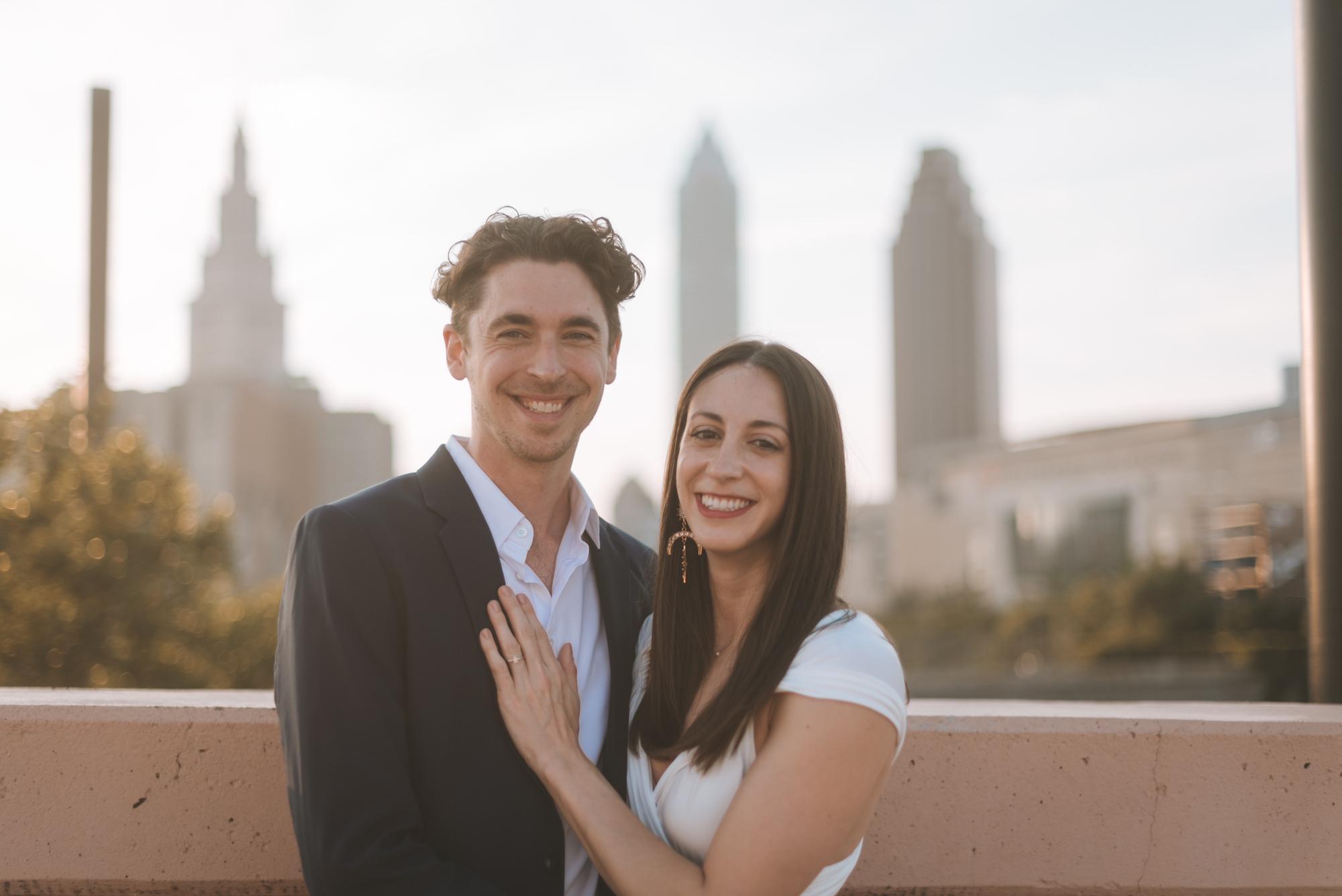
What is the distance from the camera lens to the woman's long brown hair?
2.84 m

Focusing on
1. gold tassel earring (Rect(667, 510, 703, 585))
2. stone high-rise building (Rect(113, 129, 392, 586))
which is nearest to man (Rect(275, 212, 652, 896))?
gold tassel earring (Rect(667, 510, 703, 585))

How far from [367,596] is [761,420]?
1020 millimetres

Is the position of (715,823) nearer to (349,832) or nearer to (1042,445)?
(349,832)

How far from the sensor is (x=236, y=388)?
118062mm

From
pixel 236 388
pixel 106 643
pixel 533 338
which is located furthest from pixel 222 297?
pixel 533 338

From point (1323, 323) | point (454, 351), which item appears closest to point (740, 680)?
point (454, 351)

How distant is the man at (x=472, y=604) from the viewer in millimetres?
2668

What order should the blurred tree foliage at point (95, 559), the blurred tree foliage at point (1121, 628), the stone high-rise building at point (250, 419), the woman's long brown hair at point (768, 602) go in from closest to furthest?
1. the woman's long brown hair at point (768, 602)
2. the blurred tree foliage at point (95, 559)
3. the blurred tree foliage at point (1121, 628)
4. the stone high-rise building at point (250, 419)

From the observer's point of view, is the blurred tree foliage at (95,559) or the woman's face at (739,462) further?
the blurred tree foliage at (95,559)

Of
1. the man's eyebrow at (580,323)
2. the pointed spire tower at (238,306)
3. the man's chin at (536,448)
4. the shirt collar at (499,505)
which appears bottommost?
the shirt collar at (499,505)

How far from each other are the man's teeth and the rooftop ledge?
33.9 inches

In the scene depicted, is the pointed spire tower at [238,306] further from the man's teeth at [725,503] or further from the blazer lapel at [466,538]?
the man's teeth at [725,503]

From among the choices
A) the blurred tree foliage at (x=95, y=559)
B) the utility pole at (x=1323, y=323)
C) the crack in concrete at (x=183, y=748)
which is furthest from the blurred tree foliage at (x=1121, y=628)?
the crack in concrete at (x=183, y=748)

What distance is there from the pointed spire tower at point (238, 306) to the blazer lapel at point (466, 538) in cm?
16861
